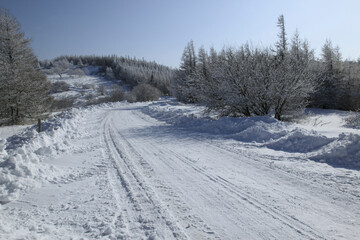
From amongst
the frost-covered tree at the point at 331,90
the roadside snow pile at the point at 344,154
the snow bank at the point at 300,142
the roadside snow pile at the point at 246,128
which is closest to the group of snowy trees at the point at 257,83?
the roadside snow pile at the point at 246,128

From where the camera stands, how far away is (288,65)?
13.4 meters

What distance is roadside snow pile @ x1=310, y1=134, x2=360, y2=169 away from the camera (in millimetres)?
5867

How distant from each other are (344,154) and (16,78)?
85.5ft

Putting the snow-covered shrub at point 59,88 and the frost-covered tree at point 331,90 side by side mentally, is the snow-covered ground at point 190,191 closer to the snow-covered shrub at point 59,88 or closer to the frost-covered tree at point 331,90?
the frost-covered tree at point 331,90

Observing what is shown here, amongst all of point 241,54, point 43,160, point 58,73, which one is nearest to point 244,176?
point 43,160

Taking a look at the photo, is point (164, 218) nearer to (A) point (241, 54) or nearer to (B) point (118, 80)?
(A) point (241, 54)

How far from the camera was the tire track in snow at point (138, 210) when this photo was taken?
336cm

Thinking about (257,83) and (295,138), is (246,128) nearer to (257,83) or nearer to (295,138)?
(295,138)

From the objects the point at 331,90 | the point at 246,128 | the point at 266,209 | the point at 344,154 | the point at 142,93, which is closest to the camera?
the point at 266,209

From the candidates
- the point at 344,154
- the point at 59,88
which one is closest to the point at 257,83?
the point at 344,154

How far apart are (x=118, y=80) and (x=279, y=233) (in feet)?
505

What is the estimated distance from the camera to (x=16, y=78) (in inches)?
853

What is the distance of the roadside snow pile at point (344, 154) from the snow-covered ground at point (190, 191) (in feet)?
0.08

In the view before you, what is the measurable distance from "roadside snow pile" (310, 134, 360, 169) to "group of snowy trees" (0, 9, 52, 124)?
83.6ft
